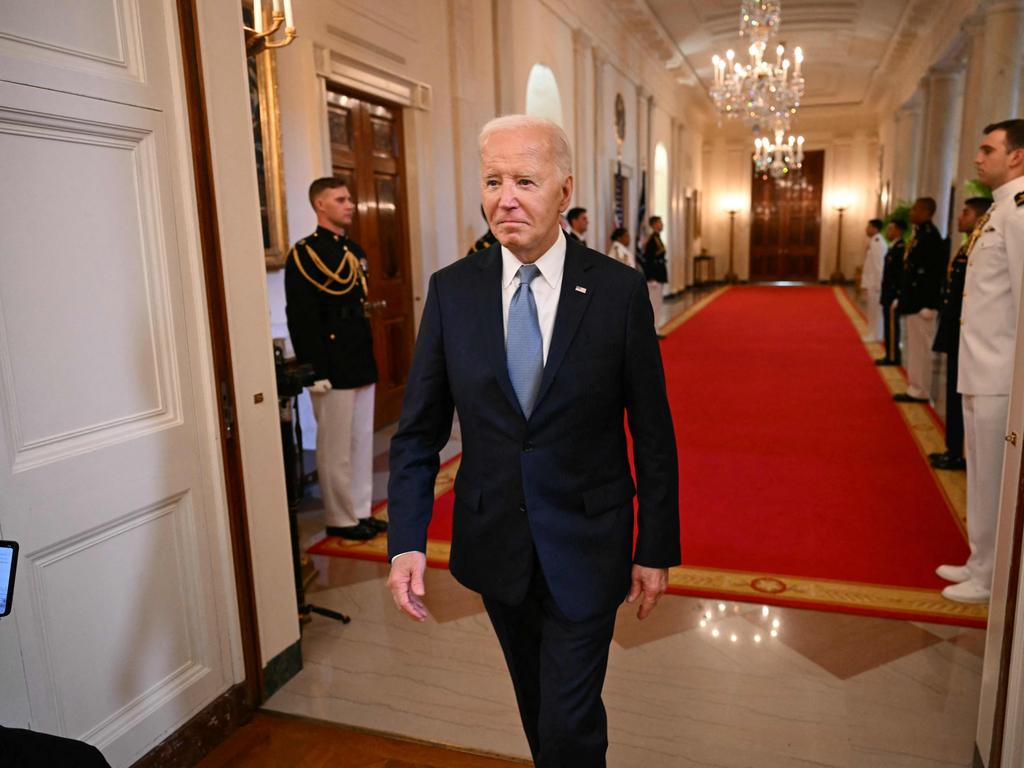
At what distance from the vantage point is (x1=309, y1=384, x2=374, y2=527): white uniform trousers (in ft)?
13.6

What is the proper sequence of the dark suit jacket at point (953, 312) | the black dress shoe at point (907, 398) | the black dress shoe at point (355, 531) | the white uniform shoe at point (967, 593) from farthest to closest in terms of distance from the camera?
the black dress shoe at point (907, 398), the dark suit jacket at point (953, 312), the black dress shoe at point (355, 531), the white uniform shoe at point (967, 593)

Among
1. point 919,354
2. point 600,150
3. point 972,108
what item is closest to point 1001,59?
point 972,108

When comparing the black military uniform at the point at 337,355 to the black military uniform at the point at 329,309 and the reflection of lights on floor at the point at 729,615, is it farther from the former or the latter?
the reflection of lights on floor at the point at 729,615

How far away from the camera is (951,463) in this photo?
520 centimetres

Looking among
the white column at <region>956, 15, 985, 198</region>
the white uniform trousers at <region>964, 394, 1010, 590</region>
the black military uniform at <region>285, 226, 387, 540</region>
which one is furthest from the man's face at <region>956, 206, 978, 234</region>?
the black military uniform at <region>285, 226, 387, 540</region>

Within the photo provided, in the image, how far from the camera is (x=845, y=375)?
8.45 metres

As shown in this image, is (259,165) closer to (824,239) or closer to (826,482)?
(826,482)

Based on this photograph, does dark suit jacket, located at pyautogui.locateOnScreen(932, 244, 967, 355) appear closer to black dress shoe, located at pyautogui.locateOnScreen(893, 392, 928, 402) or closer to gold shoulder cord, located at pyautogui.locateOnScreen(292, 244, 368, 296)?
black dress shoe, located at pyautogui.locateOnScreen(893, 392, 928, 402)

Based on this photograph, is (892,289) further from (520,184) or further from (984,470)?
(520,184)

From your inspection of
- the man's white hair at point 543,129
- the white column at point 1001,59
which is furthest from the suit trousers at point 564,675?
the white column at point 1001,59

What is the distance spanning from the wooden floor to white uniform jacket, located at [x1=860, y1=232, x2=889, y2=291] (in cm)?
923

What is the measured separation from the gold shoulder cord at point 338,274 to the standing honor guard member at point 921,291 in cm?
470

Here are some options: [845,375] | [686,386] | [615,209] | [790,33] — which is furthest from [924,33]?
[686,386]

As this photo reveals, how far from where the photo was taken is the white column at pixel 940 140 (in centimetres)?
1084
